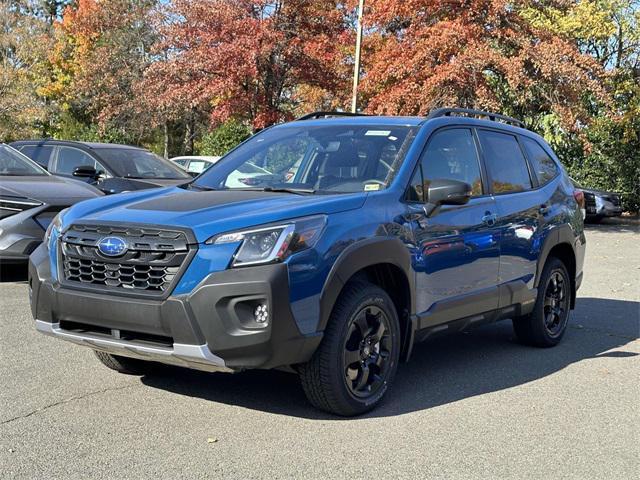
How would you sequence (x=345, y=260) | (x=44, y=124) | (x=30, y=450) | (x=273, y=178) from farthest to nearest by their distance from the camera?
(x=44, y=124)
(x=273, y=178)
(x=345, y=260)
(x=30, y=450)

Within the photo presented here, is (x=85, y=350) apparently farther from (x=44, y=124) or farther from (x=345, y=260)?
(x=44, y=124)

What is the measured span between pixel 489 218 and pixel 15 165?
604 centimetres

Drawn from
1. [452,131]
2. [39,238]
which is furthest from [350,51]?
[452,131]

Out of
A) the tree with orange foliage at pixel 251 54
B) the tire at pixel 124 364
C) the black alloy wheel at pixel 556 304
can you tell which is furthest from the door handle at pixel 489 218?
the tree with orange foliage at pixel 251 54

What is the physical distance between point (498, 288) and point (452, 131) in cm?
121

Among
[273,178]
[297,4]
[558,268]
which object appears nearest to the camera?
[273,178]

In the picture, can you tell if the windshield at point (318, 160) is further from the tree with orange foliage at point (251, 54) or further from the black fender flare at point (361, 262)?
the tree with orange foliage at point (251, 54)

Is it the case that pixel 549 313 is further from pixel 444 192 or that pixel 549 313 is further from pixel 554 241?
pixel 444 192

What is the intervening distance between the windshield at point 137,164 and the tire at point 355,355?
705cm

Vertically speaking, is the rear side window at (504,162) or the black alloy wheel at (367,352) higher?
the rear side window at (504,162)

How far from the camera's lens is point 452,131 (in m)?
5.70

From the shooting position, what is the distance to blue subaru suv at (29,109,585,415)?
4.05 m

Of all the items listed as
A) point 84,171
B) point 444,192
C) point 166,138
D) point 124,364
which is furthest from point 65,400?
point 166,138

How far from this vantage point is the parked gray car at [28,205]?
781 cm
